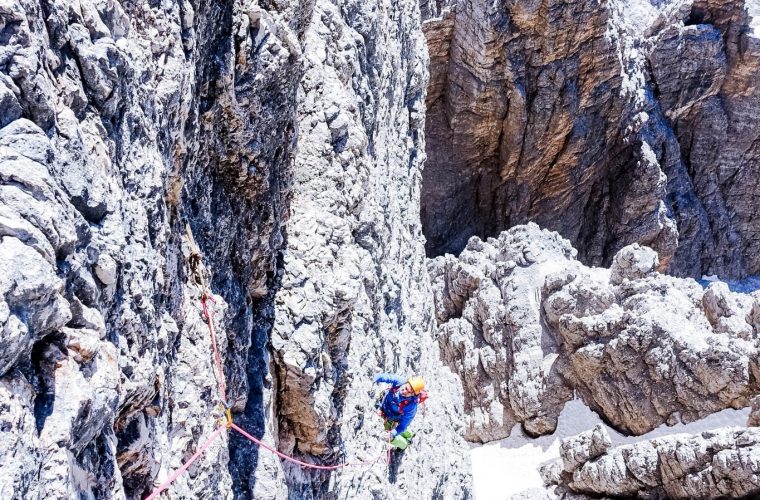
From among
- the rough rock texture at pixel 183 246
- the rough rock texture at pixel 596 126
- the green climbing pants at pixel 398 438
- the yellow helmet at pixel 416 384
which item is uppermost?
the rough rock texture at pixel 596 126

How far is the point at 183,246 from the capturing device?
17.0 ft

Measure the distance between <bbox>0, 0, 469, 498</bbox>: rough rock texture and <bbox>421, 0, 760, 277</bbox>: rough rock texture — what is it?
19086 millimetres

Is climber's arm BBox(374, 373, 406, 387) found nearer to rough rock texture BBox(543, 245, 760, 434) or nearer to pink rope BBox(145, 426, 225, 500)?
pink rope BBox(145, 426, 225, 500)

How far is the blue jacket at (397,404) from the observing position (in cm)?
923

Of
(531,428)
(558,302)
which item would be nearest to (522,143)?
(558,302)

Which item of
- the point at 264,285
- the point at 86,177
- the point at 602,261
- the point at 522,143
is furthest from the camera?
the point at 602,261

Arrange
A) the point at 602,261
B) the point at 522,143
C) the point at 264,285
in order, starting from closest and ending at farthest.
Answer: the point at 264,285 < the point at 522,143 < the point at 602,261

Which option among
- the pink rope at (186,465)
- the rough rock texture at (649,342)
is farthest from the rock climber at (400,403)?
the rough rock texture at (649,342)

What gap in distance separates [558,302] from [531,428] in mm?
4218

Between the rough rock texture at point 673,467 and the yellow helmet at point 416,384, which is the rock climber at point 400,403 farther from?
the rough rock texture at point 673,467

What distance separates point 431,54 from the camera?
2866 centimetres

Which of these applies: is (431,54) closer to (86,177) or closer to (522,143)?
(522,143)

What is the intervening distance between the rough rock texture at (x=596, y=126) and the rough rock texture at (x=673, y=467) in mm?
15721

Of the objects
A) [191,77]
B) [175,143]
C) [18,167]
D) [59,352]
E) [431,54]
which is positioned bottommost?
[59,352]
